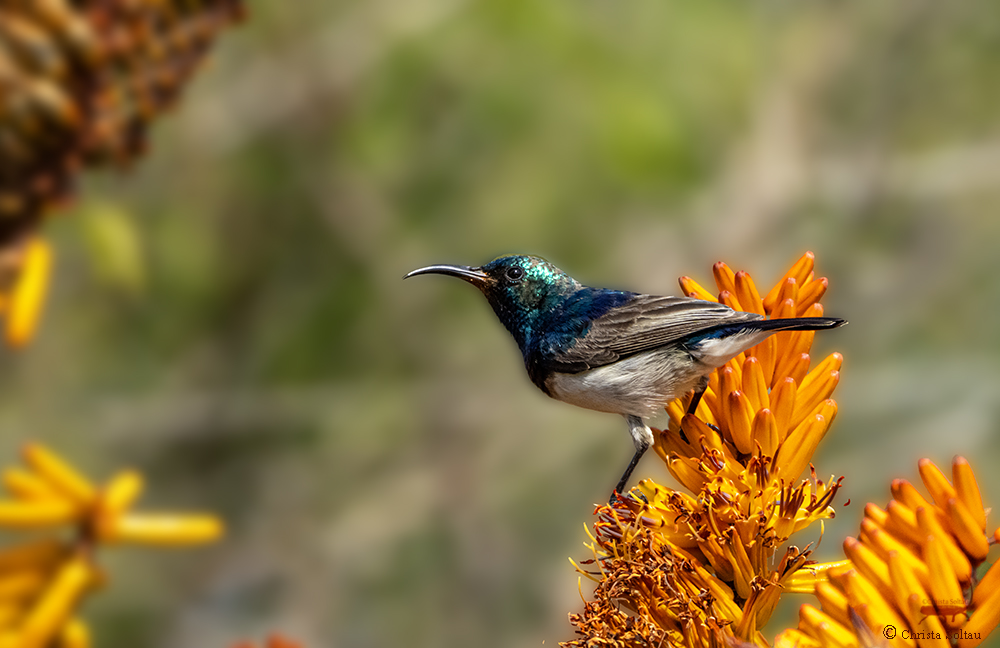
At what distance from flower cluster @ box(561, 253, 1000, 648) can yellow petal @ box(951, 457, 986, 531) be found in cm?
8

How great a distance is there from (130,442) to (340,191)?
151 centimetres

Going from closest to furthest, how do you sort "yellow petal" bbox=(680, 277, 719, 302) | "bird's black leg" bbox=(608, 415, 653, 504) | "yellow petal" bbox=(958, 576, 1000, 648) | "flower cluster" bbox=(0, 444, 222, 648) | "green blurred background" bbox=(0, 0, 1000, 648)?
"yellow petal" bbox=(958, 576, 1000, 648) → "yellow petal" bbox=(680, 277, 719, 302) → "bird's black leg" bbox=(608, 415, 653, 504) → "flower cluster" bbox=(0, 444, 222, 648) → "green blurred background" bbox=(0, 0, 1000, 648)

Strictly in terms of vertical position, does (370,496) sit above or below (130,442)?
below

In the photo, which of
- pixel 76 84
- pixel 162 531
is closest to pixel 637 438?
pixel 162 531

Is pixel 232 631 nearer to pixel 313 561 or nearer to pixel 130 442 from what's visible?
pixel 313 561

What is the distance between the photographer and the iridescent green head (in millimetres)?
1675

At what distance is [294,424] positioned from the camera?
4.55m

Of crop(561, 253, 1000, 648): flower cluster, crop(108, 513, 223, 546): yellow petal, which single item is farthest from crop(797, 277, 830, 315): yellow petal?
crop(108, 513, 223, 546): yellow petal

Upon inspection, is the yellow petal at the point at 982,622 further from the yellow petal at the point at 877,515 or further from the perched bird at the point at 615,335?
the perched bird at the point at 615,335

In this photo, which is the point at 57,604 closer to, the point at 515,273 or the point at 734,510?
the point at 515,273

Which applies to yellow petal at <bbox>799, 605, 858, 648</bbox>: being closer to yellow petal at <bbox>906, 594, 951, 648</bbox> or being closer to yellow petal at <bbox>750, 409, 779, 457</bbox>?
Result: yellow petal at <bbox>906, 594, 951, 648</bbox>

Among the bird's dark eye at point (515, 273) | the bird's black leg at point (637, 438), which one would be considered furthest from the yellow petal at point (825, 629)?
the bird's dark eye at point (515, 273)

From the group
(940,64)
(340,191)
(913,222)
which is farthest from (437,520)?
(940,64)

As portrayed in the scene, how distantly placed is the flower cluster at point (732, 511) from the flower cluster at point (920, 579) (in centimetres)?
4
